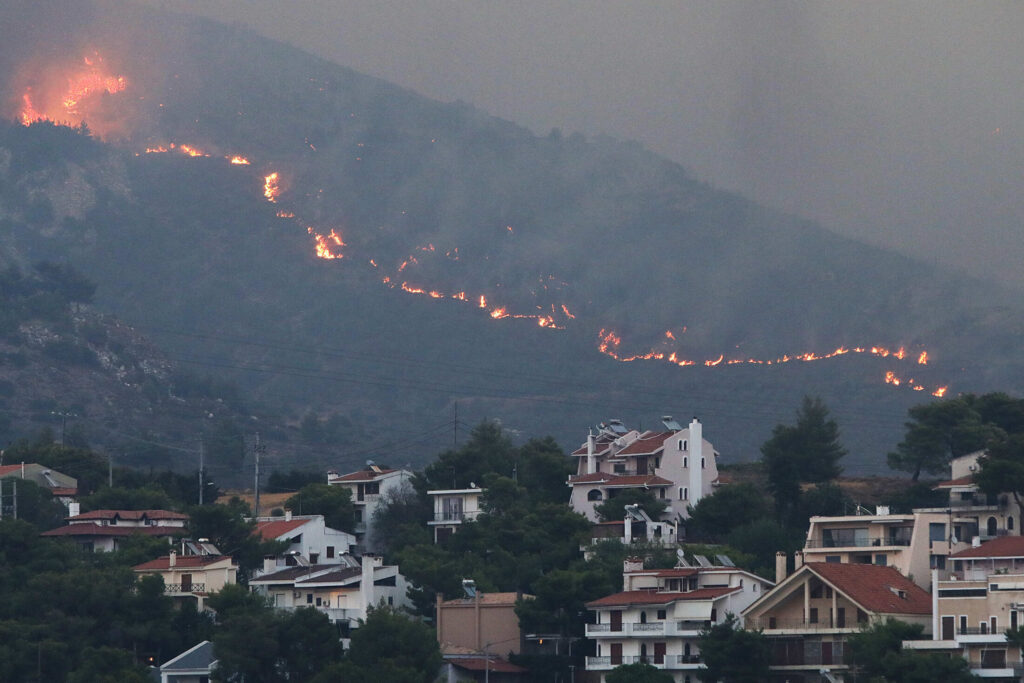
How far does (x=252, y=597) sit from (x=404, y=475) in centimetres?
3969

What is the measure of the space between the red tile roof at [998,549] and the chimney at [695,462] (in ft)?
119

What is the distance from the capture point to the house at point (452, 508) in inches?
5379

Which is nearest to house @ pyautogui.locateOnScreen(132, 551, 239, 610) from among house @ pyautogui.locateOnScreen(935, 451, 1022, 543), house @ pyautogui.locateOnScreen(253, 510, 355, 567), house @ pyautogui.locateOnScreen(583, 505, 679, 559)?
house @ pyautogui.locateOnScreen(253, 510, 355, 567)

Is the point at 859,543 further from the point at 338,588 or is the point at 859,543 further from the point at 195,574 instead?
the point at 195,574

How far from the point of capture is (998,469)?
367 feet

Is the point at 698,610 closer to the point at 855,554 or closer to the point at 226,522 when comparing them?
the point at 855,554

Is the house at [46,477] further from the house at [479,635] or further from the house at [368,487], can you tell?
the house at [479,635]

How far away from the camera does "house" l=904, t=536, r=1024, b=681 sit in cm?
8844

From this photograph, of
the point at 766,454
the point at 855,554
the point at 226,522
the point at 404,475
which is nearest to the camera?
the point at 855,554

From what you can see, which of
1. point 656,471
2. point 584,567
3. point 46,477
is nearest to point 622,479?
point 656,471

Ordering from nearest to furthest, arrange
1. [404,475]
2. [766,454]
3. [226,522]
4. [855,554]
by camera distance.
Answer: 1. [855,554]
2. [226,522]
3. [766,454]
4. [404,475]

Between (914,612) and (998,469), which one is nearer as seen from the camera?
(914,612)

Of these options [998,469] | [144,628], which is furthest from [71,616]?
[998,469]

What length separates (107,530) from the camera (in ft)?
427
